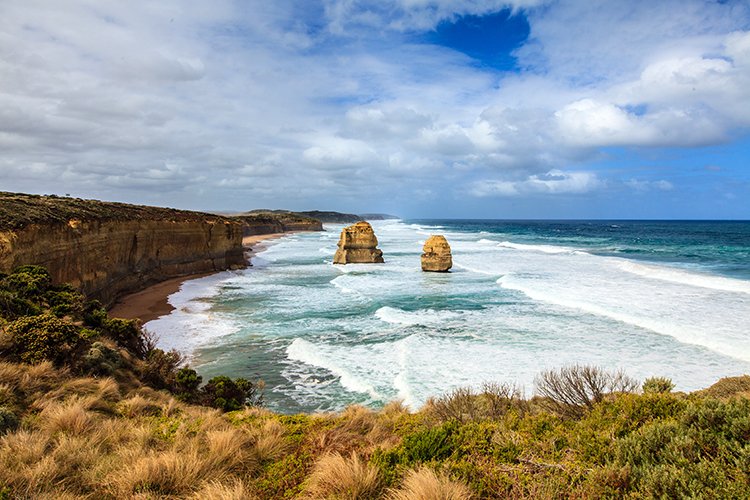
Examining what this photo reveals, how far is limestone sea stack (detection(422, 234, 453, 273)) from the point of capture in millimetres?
33312

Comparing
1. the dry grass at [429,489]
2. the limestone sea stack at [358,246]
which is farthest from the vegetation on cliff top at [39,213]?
the limestone sea stack at [358,246]

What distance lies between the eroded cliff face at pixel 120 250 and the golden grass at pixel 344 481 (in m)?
14.9

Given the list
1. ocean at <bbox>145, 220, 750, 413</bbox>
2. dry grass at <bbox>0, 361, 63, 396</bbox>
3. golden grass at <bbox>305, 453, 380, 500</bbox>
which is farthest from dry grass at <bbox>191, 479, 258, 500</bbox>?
ocean at <bbox>145, 220, 750, 413</bbox>

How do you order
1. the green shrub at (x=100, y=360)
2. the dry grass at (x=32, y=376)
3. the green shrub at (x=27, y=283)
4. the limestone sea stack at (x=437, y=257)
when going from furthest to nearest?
1. the limestone sea stack at (x=437, y=257)
2. the green shrub at (x=27, y=283)
3. the green shrub at (x=100, y=360)
4. the dry grass at (x=32, y=376)

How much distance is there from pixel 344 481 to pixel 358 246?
35.2 meters

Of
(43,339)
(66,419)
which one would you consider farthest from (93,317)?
(66,419)

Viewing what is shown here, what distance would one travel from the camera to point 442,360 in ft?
45.6

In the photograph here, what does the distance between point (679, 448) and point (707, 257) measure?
54.2 meters

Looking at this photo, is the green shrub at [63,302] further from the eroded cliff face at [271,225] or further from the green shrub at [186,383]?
the eroded cliff face at [271,225]

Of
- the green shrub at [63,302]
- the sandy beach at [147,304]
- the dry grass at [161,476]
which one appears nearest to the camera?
the dry grass at [161,476]

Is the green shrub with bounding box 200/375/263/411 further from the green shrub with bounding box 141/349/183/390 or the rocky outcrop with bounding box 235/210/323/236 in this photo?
the rocky outcrop with bounding box 235/210/323/236

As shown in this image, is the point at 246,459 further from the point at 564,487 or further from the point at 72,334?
the point at 72,334

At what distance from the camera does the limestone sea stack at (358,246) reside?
3938 cm

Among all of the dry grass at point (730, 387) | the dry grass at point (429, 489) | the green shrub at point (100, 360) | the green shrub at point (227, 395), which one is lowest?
the green shrub at point (227, 395)
